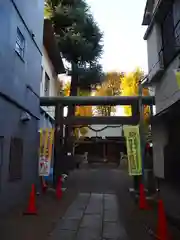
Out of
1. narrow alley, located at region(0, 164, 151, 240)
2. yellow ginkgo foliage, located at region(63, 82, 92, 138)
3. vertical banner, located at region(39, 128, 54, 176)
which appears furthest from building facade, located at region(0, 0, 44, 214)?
yellow ginkgo foliage, located at region(63, 82, 92, 138)

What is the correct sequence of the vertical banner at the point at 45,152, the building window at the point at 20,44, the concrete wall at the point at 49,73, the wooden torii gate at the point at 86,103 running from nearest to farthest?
the building window at the point at 20,44, the vertical banner at the point at 45,152, the wooden torii gate at the point at 86,103, the concrete wall at the point at 49,73

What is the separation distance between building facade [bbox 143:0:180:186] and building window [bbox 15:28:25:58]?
5.13 meters

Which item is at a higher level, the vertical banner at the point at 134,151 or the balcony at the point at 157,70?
the balcony at the point at 157,70

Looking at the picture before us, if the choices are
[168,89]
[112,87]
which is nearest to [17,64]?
[168,89]

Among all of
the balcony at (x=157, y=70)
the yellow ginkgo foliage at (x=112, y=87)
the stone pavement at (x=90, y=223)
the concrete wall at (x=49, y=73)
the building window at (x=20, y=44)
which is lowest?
the stone pavement at (x=90, y=223)

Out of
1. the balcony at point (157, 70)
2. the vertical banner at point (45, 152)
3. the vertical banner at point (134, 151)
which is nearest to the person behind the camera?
the balcony at point (157, 70)

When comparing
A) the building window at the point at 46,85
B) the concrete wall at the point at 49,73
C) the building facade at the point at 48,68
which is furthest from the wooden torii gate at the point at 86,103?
the building window at the point at 46,85

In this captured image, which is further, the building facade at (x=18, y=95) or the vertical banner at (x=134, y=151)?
the vertical banner at (x=134, y=151)

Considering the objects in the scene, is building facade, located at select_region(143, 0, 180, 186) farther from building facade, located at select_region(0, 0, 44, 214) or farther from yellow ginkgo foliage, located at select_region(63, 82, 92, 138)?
yellow ginkgo foliage, located at select_region(63, 82, 92, 138)

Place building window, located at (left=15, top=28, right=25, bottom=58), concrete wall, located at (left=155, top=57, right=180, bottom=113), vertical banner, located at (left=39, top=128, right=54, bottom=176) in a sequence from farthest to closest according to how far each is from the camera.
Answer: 1. vertical banner, located at (left=39, top=128, right=54, bottom=176)
2. building window, located at (left=15, top=28, right=25, bottom=58)
3. concrete wall, located at (left=155, top=57, right=180, bottom=113)

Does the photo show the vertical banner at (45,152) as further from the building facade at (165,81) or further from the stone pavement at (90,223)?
the building facade at (165,81)

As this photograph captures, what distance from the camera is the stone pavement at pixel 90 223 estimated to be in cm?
605

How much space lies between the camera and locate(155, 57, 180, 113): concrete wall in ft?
29.2

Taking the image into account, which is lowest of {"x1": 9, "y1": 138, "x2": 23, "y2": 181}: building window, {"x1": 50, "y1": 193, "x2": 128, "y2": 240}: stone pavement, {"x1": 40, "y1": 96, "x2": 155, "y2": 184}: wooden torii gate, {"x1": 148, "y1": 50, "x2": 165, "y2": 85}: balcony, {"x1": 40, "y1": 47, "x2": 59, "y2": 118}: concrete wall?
{"x1": 50, "y1": 193, "x2": 128, "y2": 240}: stone pavement
